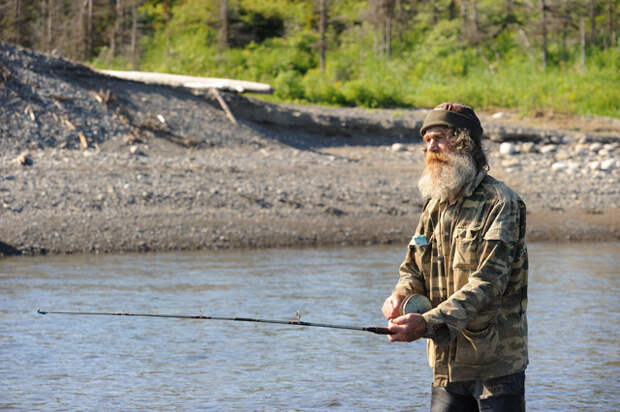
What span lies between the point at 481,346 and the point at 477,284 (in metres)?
0.20

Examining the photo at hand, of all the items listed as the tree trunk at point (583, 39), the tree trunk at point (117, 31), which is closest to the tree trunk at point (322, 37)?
the tree trunk at point (117, 31)

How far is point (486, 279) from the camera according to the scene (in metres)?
2.88

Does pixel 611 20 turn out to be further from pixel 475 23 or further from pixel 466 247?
pixel 466 247

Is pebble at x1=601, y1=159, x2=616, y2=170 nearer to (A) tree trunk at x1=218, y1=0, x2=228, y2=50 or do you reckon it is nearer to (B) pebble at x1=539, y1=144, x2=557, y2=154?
(B) pebble at x1=539, y1=144, x2=557, y2=154

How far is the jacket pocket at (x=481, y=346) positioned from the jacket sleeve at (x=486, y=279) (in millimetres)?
67

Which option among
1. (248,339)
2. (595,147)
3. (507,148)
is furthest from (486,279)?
(595,147)

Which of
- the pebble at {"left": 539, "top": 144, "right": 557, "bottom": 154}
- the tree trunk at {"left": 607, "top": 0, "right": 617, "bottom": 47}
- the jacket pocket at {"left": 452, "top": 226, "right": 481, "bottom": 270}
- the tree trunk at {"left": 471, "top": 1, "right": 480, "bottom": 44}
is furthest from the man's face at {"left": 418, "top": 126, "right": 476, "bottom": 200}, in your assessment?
the tree trunk at {"left": 607, "top": 0, "right": 617, "bottom": 47}

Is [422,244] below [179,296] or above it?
above

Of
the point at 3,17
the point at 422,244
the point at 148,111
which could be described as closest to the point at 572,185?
the point at 148,111

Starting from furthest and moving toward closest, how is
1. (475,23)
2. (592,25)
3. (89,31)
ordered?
(89,31)
(475,23)
(592,25)

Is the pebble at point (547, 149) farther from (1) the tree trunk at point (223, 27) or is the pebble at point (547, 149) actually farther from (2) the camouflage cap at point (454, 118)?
(1) the tree trunk at point (223, 27)

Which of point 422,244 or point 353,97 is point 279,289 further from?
point 353,97

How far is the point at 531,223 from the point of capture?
13391 millimetres

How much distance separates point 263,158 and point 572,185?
480 centimetres
